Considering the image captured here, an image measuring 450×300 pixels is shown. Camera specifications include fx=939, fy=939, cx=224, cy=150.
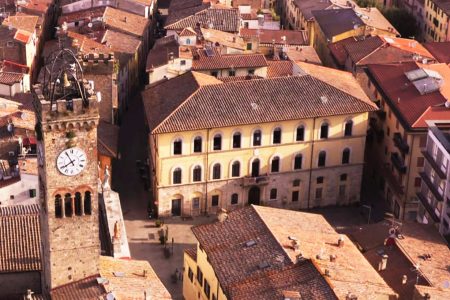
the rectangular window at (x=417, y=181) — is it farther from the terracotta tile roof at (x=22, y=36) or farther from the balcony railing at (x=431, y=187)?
the terracotta tile roof at (x=22, y=36)

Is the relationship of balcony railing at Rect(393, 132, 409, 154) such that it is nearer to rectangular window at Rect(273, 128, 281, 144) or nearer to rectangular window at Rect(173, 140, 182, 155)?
rectangular window at Rect(273, 128, 281, 144)

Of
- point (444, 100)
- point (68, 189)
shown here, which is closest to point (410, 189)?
point (444, 100)

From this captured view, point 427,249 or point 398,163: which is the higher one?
point 398,163

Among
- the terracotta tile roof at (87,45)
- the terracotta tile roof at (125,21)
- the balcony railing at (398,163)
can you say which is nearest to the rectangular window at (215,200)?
the balcony railing at (398,163)

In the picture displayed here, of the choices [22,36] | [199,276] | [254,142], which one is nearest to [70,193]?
[199,276]

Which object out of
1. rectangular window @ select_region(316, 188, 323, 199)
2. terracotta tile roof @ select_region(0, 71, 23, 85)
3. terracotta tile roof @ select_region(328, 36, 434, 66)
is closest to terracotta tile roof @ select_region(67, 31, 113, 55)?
terracotta tile roof @ select_region(0, 71, 23, 85)

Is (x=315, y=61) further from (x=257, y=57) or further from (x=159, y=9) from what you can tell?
Answer: (x=159, y=9)

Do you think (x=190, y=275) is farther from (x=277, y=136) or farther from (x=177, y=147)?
(x=277, y=136)
